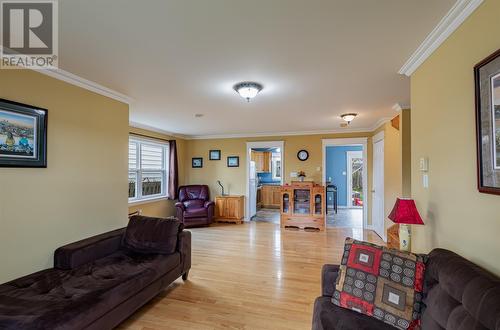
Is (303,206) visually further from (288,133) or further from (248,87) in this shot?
(248,87)

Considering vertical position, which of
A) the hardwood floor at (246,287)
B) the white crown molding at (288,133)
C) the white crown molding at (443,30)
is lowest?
the hardwood floor at (246,287)

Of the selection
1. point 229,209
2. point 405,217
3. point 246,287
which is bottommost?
point 246,287

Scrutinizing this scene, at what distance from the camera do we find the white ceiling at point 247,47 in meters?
1.58

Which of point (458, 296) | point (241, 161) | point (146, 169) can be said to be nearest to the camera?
point (458, 296)

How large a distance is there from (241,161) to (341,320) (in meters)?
5.45

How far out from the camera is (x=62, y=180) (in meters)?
2.62

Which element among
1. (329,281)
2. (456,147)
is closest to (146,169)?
(329,281)

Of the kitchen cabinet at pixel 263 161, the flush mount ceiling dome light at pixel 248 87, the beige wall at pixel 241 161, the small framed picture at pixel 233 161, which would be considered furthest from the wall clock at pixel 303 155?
the flush mount ceiling dome light at pixel 248 87

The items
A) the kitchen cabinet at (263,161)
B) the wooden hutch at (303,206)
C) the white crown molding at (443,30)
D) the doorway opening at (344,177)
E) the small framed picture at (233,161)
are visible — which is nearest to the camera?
the white crown molding at (443,30)

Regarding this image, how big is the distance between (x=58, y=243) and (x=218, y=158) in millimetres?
4656

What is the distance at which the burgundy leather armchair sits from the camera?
585 cm

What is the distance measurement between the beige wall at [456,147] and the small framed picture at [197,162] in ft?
18.6

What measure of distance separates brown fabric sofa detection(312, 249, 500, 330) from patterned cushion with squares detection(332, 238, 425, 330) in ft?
0.14

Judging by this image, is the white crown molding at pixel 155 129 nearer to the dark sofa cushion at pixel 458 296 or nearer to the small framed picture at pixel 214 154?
the small framed picture at pixel 214 154
